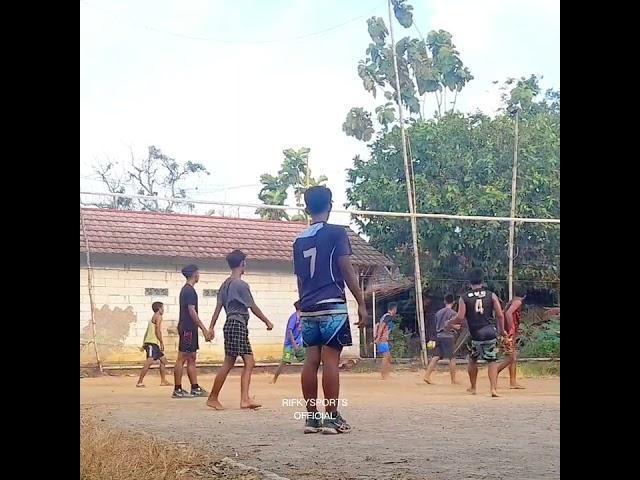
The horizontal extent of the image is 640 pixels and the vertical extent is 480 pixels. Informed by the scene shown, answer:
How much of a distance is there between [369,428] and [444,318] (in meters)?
0.98

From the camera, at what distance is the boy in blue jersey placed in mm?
5531

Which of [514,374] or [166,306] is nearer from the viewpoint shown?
[166,306]

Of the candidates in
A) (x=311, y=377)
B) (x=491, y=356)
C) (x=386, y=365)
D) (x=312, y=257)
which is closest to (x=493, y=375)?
(x=491, y=356)

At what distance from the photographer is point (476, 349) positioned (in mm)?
6242

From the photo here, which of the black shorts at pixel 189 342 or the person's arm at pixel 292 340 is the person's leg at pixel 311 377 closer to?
the person's arm at pixel 292 340

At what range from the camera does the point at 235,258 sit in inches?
227

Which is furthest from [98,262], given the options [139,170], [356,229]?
[356,229]

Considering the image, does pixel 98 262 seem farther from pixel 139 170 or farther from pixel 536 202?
pixel 536 202

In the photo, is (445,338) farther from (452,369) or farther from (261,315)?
(261,315)

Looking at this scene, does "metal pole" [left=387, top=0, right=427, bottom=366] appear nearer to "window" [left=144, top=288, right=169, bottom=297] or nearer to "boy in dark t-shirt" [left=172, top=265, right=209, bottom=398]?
"boy in dark t-shirt" [left=172, top=265, right=209, bottom=398]

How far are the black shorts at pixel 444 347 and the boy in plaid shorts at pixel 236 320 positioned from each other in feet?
3.48

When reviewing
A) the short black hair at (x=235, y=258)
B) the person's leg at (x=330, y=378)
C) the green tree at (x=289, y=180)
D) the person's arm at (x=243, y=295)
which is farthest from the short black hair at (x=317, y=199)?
the person's leg at (x=330, y=378)

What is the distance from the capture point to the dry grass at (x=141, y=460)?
510 cm
